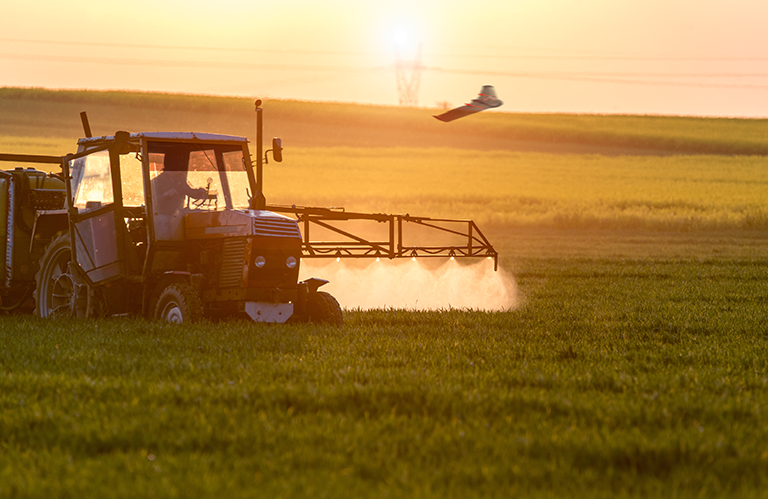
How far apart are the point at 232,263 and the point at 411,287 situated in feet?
24.0

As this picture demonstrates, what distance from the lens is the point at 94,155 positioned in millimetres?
13305

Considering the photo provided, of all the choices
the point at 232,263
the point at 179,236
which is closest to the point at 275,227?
the point at 232,263

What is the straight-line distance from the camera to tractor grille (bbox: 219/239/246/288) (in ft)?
40.6

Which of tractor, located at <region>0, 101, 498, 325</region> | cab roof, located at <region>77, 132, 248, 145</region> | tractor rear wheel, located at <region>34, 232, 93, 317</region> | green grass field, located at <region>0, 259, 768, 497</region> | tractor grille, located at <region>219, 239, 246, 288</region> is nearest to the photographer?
green grass field, located at <region>0, 259, 768, 497</region>

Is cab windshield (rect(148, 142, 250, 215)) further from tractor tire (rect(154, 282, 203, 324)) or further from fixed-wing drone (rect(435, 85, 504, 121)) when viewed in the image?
fixed-wing drone (rect(435, 85, 504, 121))

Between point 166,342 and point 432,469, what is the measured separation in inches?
218

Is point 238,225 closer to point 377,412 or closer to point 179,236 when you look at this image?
point 179,236

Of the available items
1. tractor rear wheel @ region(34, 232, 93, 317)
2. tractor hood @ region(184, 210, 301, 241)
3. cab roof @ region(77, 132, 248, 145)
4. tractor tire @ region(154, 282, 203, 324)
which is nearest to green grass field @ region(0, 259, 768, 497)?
tractor tire @ region(154, 282, 203, 324)

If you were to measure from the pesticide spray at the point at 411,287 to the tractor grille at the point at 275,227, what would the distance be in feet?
16.3

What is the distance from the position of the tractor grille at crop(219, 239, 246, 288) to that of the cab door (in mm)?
1494

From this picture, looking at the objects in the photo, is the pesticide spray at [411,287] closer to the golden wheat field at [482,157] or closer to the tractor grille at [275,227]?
the tractor grille at [275,227]

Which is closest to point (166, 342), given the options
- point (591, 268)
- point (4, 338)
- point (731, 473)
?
point (4, 338)

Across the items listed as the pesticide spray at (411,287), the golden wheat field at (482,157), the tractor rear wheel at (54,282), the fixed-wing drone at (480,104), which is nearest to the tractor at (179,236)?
the tractor rear wheel at (54,282)

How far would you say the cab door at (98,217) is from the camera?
12.9 m
